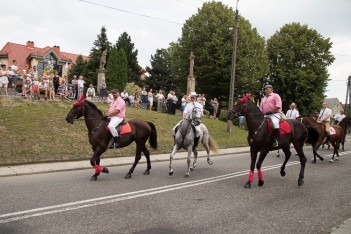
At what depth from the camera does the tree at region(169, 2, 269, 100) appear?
128 ft

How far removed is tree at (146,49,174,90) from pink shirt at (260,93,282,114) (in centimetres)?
5571

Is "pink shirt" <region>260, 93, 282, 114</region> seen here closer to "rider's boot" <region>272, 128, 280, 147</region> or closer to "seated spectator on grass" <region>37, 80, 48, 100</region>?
"rider's boot" <region>272, 128, 280, 147</region>

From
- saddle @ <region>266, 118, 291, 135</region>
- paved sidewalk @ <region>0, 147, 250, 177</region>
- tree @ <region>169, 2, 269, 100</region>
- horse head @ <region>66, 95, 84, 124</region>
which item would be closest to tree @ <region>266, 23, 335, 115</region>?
tree @ <region>169, 2, 269, 100</region>

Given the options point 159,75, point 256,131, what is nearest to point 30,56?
point 159,75

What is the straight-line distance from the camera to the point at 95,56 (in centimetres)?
5462

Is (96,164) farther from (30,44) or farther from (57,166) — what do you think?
(30,44)

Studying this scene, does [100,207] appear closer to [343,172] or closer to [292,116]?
[343,172]

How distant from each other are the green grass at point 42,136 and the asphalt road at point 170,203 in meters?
2.41

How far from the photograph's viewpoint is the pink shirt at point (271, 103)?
9680 mm

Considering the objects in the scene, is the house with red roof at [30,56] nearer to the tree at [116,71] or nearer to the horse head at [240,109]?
the tree at [116,71]

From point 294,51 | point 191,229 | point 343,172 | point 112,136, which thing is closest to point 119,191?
point 112,136

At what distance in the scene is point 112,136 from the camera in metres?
9.94

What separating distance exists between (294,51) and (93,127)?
141 feet

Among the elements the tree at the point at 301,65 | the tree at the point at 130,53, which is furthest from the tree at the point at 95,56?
the tree at the point at 301,65
